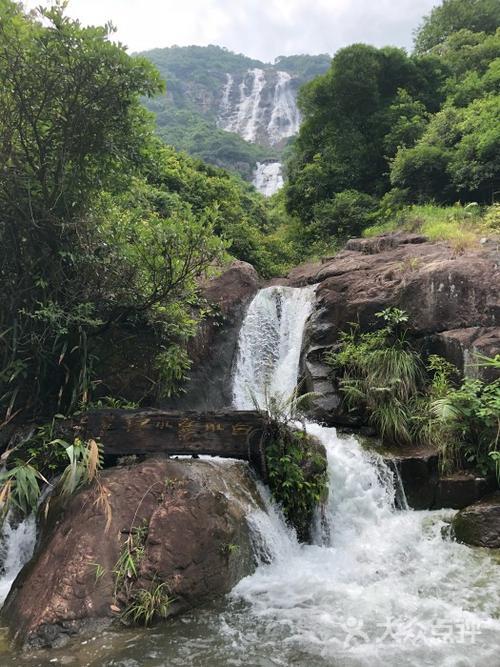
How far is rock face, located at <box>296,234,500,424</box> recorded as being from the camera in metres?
8.35

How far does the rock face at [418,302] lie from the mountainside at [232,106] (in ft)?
109

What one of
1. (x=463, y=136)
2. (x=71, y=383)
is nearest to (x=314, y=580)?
(x=71, y=383)

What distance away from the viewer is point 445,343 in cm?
834

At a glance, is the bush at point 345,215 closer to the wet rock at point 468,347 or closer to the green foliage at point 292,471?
the wet rock at point 468,347

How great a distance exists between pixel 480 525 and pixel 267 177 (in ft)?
137

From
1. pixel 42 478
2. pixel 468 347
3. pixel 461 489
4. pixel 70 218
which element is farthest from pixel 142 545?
pixel 468 347

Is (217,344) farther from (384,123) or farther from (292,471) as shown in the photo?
(384,123)

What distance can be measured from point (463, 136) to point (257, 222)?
355 inches

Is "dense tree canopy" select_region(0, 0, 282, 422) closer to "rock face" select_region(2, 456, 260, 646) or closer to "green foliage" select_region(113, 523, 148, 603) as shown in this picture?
"rock face" select_region(2, 456, 260, 646)

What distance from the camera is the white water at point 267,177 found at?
1666 inches

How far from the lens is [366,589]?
5.04 m

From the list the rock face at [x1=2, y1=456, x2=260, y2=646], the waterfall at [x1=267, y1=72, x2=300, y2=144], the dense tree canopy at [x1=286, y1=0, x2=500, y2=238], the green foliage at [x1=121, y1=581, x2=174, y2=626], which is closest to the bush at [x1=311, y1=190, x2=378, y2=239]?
the dense tree canopy at [x1=286, y1=0, x2=500, y2=238]

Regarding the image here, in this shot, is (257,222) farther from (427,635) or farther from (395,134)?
(427,635)

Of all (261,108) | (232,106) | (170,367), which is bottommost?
(170,367)
